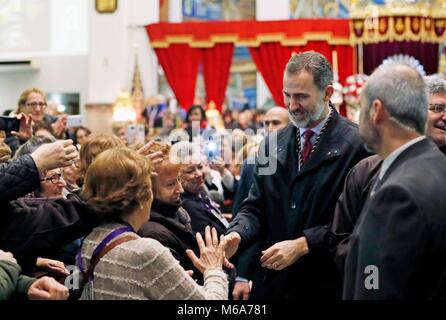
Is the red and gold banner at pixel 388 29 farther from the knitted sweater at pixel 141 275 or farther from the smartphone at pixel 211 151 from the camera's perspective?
the knitted sweater at pixel 141 275

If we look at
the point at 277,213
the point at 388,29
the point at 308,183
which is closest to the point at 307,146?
the point at 308,183

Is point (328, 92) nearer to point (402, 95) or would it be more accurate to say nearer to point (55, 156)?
point (402, 95)

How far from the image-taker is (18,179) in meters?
3.35

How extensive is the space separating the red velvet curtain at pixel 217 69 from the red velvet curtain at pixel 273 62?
51 centimetres

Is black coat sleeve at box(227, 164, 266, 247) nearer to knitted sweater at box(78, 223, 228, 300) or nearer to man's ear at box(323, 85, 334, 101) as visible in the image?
man's ear at box(323, 85, 334, 101)

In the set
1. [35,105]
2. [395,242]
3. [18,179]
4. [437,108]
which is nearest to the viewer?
[395,242]

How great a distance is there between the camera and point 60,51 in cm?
1834

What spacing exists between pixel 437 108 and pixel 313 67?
25.2 inches

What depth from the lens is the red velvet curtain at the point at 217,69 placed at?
16453 mm

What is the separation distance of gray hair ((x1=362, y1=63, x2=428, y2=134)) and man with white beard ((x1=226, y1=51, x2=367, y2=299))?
1157 millimetres

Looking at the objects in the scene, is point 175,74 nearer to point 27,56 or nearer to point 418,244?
point 27,56

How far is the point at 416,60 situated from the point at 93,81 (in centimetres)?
608

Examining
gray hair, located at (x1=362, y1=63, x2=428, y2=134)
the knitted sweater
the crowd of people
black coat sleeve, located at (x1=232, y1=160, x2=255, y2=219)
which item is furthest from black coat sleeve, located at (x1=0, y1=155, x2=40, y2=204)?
black coat sleeve, located at (x1=232, y1=160, x2=255, y2=219)

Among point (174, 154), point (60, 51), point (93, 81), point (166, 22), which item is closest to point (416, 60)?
point (166, 22)
